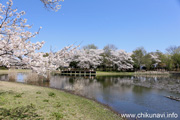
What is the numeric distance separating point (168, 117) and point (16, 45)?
831 cm

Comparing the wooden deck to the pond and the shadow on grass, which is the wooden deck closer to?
the pond

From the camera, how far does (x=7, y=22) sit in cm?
471

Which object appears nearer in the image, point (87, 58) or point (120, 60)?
point (87, 58)

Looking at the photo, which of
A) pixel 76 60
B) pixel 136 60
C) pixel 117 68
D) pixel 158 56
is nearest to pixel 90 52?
pixel 76 60

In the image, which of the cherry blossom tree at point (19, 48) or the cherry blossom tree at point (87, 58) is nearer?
the cherry blossom tree at point (19, 48)

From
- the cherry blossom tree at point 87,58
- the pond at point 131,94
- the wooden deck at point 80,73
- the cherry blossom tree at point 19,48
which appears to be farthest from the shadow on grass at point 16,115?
the cherry blossom tree at point 87,58

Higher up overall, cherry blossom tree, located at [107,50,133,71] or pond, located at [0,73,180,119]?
cherry blossom tree, located at [107,50,133,71]

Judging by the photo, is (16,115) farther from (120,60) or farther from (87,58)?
(120,60)

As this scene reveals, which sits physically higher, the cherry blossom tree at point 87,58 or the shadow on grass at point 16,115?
the cherry blossom tree at point 87,58

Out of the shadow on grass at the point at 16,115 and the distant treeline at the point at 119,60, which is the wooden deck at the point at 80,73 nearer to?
the distant treeline at the point at 119,60

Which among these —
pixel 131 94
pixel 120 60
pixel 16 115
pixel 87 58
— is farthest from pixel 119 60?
pixel 16 115

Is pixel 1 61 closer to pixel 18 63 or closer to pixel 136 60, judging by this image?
pixel 18 63

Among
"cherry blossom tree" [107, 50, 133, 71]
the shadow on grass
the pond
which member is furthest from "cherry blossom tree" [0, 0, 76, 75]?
"cherry blossom tree" [107, 50, 133, 71]

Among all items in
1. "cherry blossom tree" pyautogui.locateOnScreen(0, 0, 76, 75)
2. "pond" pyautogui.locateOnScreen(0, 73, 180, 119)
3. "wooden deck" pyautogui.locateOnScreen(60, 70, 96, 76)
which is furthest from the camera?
"wooden deck" pyautogui.locateOnScreen(60, 70, 96, 76)
